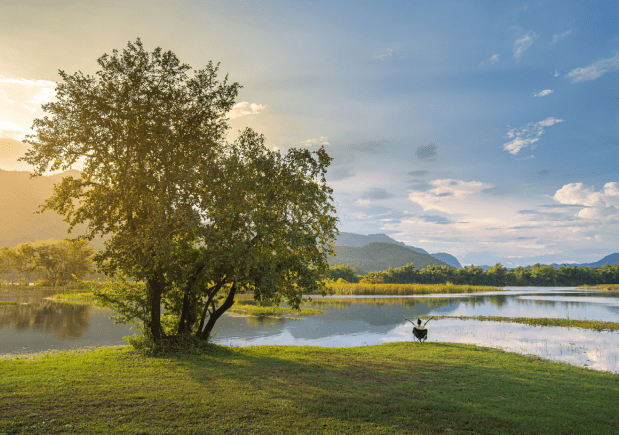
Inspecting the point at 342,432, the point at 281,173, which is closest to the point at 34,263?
the point at 281,173

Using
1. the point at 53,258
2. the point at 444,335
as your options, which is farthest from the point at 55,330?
the point at 53,258

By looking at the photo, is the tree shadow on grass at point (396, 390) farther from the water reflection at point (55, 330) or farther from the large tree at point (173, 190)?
the water reflection at point (55, 330)

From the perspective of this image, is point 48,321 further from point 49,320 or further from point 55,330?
point 55,330

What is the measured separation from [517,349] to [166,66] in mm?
26608

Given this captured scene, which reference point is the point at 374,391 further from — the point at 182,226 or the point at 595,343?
the point at 595,343

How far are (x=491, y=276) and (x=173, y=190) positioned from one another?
14266 cm

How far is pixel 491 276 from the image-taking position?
452 ft

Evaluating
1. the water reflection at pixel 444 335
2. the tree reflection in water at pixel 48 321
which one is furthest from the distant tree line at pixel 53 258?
the water reflection at pixel 444 335

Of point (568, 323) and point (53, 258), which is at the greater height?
point (53, 258)

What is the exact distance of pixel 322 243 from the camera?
18.6 m

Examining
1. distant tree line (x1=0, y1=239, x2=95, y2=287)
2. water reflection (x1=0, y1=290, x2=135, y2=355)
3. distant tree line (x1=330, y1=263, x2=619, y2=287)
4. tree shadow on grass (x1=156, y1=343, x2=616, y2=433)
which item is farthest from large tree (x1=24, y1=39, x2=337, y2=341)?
distant tree line (x1=330, y1=263, x2=619, y2=287)

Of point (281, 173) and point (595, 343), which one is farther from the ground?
point (281, 173)

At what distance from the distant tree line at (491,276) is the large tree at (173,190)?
10079 centimetres

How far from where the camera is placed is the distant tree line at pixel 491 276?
408 ft
